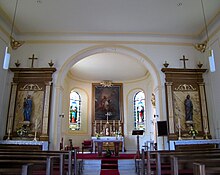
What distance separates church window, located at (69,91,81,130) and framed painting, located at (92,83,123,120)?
1.05 meters

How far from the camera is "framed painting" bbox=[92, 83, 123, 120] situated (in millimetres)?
Result: 14453

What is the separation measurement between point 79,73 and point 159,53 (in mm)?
6272

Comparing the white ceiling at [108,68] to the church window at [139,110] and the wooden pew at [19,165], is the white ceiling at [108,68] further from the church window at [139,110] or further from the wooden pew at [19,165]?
the wooden pew at [19,165]

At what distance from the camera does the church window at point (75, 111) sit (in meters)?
13.9

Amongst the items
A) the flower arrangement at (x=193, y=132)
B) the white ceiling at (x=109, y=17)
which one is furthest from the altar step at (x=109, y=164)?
the white ceiling at (x=109, y=17)

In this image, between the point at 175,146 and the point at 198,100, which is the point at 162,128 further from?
the point at 198,100

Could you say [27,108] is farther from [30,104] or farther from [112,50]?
[112,50]

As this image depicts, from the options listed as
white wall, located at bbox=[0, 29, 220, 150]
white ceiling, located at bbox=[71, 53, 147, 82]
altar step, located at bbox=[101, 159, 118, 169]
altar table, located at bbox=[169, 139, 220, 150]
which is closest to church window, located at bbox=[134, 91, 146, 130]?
white ceiling, located at bbox=[71, 53, 147, 82]

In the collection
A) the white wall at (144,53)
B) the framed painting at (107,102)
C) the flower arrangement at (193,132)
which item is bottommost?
the flower arrangement at (193,132)

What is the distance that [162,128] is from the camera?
775cm

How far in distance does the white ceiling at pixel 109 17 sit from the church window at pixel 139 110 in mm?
6215

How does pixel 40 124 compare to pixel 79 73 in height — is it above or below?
below

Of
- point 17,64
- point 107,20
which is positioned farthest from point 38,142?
point 107,20

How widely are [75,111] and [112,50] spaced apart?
6.30 metres
